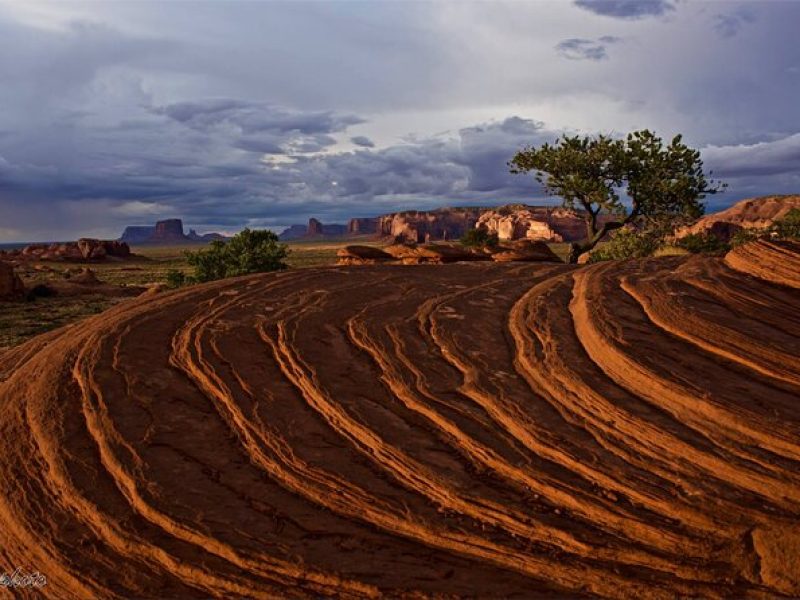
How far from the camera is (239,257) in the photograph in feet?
123

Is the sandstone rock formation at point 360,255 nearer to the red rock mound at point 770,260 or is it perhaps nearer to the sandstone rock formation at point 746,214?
the red rock mound at point 770,260

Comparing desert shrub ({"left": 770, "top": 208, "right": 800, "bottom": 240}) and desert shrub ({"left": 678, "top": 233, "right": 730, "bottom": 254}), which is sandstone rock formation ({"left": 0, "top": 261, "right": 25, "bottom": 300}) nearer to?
desert shrub ({"left": 678, "top": 233, "right": 730, "bottom": 254})

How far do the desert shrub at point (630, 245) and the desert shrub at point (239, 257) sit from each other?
68.0 ft

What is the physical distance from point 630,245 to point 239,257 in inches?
970

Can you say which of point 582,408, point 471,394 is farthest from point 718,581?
point 471,394

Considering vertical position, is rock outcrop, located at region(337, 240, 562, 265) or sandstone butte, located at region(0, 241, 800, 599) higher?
rock outcrop, located at region(337, 240, 562, 265)

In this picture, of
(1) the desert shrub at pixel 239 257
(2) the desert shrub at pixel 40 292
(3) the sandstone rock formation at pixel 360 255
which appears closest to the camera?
(3) the sandstone rock formation at pixel 360 255

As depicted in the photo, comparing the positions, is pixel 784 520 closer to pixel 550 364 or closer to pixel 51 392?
pixel 550 364

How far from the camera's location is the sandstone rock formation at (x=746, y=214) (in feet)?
331

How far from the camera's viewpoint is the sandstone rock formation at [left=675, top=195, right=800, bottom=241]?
10081 cm

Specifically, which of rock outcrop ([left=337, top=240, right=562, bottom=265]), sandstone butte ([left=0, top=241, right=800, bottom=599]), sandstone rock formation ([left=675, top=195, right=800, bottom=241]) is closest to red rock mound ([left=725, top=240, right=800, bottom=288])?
sandstone butte ([left=0, top=241, right=800, bottom=599])

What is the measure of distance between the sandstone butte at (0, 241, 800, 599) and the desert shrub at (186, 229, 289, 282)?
24690 mm

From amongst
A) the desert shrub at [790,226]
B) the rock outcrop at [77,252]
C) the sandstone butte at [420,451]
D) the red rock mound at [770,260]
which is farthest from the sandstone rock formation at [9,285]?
the rock outcrop at [77,252]

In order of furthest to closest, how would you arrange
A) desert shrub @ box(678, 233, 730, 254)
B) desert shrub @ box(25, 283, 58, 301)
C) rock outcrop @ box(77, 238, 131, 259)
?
rock outcrop @ box(77, 238, 131, 259) < desert shrub @ box(25, 283, 58, 301) < desert shrub @ box(678, 233, 730, 254)
